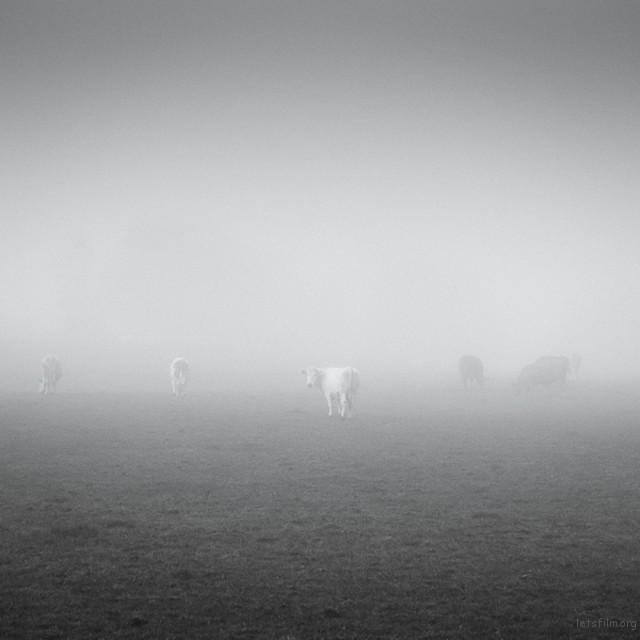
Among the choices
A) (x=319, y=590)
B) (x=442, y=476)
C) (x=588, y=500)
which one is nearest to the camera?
(x=319, y=590)

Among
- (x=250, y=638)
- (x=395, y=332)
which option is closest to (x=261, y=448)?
(x=250, y=638)

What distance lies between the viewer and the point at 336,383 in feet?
108

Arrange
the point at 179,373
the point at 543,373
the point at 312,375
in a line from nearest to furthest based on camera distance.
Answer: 1. the point at 312,375
2. the point at 179,373
3. the point at 543,373

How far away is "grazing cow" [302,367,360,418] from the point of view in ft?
105

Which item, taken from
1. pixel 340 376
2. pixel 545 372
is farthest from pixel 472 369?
pixel 340 376

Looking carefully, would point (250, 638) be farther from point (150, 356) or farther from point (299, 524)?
point (150, 356)

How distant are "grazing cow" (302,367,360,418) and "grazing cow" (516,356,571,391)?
25450 mm

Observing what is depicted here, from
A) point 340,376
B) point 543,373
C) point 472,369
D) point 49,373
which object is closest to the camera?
point 340,376

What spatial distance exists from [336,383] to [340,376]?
0.71 metres

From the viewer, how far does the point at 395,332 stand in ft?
451

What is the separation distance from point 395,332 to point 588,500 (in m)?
122

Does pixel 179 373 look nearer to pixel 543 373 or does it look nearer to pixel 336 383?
pixel 336 383

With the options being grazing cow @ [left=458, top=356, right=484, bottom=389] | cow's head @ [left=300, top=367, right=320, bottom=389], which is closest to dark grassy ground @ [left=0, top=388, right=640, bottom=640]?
cow's head @ [left=300, top=367, right=320, bottom=389]

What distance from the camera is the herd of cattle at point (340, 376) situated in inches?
1286
